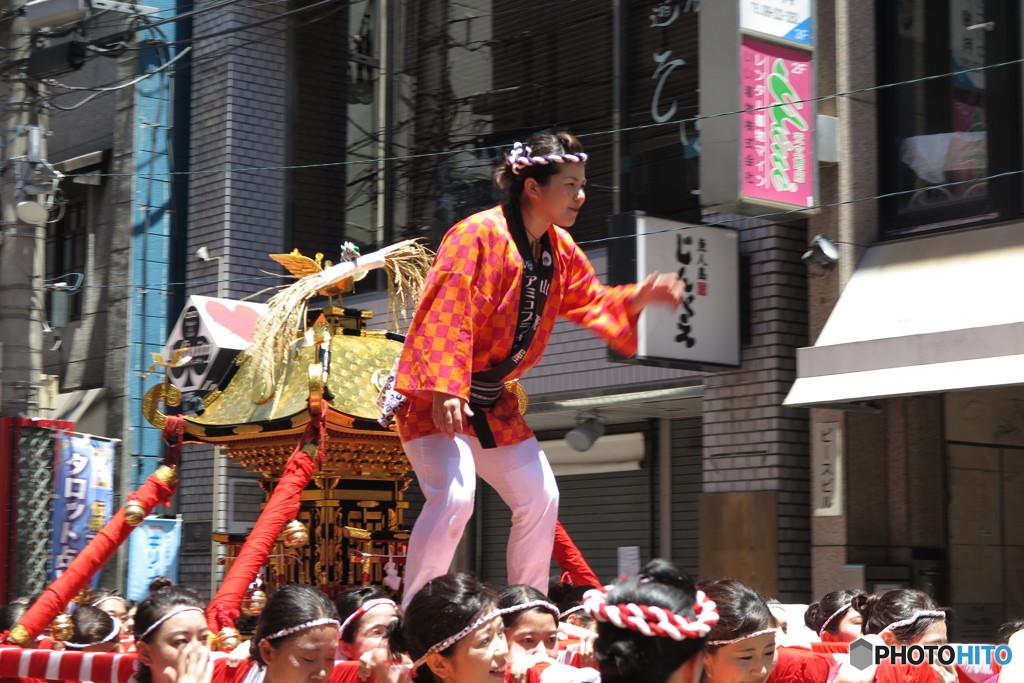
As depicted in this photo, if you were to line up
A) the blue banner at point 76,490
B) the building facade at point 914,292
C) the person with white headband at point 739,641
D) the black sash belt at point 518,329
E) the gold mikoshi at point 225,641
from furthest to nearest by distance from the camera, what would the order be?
the blue banner at point 76,490
the building facade at point 914,292
the gold mikoshi at point 225,641
the black sash belt at point 518,329
the person with white headband at point 739,641

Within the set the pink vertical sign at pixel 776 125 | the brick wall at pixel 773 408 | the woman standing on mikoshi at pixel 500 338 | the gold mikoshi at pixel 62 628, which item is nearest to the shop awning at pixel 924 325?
the brick wall at pixel 773 408

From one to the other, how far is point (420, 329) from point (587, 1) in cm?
801

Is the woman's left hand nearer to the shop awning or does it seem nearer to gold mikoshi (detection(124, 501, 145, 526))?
gold mikoshi (detection(124, 501, 145, 526))

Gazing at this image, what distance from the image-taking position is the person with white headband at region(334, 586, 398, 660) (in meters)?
4.24

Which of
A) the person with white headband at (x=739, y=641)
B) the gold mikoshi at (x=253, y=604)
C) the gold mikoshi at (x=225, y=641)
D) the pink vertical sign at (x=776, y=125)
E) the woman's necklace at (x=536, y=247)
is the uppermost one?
the pink vertical sign at (x=776, y=125)

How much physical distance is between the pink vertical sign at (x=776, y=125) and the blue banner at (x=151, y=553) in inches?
264

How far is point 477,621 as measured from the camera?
3.24 metres

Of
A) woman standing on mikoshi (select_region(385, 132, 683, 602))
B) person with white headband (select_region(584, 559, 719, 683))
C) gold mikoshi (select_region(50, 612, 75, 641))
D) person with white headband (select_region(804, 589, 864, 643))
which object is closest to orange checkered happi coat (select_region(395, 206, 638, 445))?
woman standing on mikoshi (select_region(385, 132, 683, 602))

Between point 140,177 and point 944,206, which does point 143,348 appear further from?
point 944,206

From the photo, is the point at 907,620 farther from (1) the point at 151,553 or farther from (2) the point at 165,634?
(1) the point at 151,553

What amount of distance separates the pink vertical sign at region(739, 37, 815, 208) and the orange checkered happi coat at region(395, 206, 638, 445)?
440 centimetres

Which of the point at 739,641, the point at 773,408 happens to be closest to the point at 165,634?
the point at 739,641

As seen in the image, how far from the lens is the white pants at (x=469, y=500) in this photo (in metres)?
4.07

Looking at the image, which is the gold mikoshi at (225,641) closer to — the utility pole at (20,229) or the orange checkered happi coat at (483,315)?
the orange checkered happi coat at (483,315)
